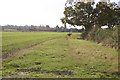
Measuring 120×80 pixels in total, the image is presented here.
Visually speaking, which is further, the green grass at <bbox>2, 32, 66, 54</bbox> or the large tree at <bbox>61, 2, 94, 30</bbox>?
the large tree at <bbox>61, 2, 94, 30</bbox>

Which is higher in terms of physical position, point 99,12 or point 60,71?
point 99,12

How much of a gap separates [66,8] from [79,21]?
5.69 meters

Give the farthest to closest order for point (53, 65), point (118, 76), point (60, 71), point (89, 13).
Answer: point (89, 13)
point (53, 65)
point (60, 71)
point (118, 76)

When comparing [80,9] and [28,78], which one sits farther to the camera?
[80,9]

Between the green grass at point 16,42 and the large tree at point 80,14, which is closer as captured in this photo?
the green grass at point 16,42

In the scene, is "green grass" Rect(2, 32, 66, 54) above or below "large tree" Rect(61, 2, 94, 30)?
below

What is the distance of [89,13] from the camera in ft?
151

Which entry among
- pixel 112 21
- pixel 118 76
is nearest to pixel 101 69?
pixel 118 76

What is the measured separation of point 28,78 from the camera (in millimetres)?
7047

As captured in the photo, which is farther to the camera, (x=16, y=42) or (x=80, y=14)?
Result: (x=80, y=14)

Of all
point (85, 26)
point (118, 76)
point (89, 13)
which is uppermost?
point (89, 13)

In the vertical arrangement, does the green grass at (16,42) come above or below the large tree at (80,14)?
below

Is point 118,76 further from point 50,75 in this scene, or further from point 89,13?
point 89,13

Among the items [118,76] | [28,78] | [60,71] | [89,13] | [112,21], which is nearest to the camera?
[28,78]
